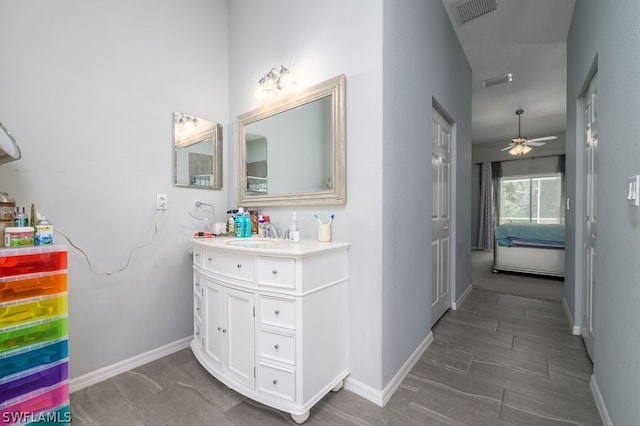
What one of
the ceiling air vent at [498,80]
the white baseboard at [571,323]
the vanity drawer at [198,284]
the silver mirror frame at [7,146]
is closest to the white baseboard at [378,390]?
the vanity drawer at [198,284]

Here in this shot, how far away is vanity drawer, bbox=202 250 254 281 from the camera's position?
4.87ft

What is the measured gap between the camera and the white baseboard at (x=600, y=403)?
1331mm

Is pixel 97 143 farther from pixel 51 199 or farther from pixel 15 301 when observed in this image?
pixel 15 301

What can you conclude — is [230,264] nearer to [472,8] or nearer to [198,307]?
[198,307]

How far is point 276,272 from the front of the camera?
1389 millimetres

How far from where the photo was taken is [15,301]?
1.20 metres

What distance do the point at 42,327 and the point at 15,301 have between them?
16 cm

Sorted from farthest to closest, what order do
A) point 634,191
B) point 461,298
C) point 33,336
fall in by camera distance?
point 461,298 → point 33,336 → point 634,191

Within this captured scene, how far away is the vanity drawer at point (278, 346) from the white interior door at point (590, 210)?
2.15m

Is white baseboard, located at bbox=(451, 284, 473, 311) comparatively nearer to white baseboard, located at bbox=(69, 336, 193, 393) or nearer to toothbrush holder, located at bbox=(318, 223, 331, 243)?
toothbrush holder, located at bbox=(318, 223, 331, 243)

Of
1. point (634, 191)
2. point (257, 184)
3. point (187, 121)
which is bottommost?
point (634, 191)

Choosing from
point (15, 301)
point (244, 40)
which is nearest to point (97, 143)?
point (15, 301)

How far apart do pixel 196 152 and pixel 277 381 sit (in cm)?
180

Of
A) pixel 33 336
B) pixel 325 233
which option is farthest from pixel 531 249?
pixel 33 336
